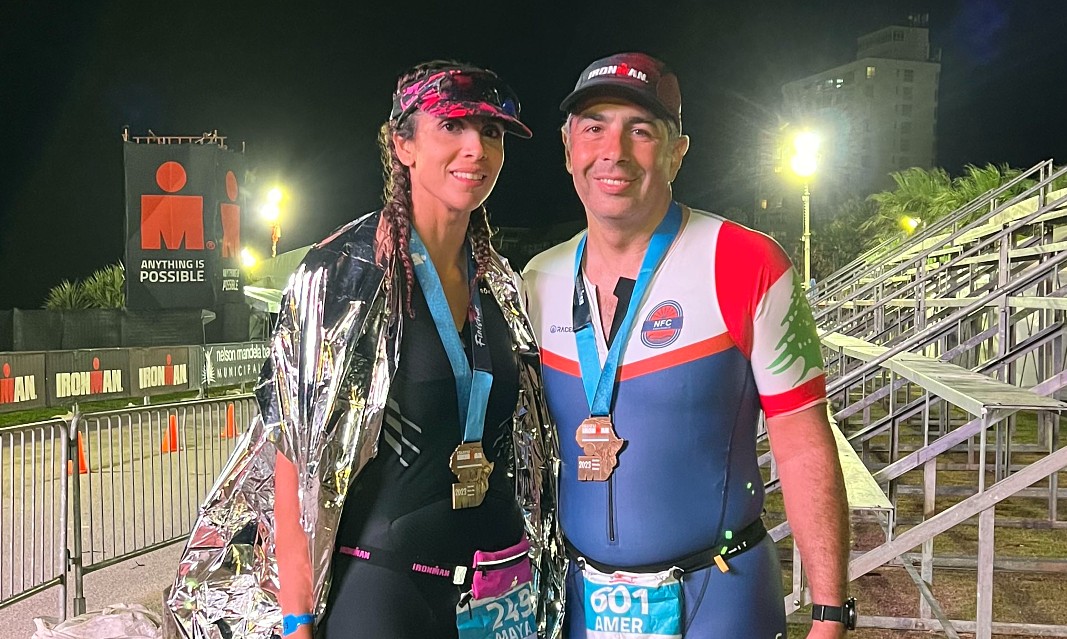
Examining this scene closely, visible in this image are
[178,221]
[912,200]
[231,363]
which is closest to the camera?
[178,221]

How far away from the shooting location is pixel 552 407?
215cm

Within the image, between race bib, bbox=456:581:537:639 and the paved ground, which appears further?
the paved ground

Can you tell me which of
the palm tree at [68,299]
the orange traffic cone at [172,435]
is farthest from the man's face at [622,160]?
the palm tree at [68,299]

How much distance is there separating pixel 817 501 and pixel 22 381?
14970 millimetres

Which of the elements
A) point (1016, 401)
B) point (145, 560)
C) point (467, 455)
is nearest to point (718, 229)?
point (467, 455)

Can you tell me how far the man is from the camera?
1.95m

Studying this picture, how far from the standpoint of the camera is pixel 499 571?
6.44 feet

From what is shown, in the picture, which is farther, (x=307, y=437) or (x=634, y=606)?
(x=634, y=606)

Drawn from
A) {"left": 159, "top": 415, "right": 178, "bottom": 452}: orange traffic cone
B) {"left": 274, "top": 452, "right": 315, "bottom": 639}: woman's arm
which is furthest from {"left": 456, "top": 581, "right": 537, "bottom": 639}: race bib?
{"left": 159, "top": 415, "right": 178, "bottom": 452}: orange traffic cone

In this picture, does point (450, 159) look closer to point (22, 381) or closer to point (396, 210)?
point (396, 210)

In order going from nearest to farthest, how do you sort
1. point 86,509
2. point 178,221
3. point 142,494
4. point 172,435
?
point 142,494 < point 172,435 < point 86,509 < point 178,221

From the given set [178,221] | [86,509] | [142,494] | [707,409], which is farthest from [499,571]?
[178,221]

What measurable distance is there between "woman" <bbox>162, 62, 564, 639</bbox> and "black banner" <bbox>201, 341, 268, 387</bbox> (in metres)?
15.0

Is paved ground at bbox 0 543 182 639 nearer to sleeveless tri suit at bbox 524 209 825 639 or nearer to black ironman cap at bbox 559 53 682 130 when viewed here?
sleeveless tri suit at bbox 524 209 825 639
